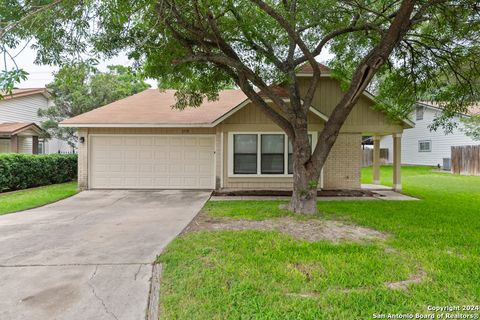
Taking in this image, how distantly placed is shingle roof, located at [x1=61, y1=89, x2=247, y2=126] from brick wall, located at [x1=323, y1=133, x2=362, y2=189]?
181 inches

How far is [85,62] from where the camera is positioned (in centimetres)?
623

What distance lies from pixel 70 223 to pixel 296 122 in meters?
5.77

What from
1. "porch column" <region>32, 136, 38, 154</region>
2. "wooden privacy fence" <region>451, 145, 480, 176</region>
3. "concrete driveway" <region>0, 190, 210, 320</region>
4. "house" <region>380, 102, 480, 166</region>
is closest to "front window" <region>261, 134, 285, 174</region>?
"concrete driveway" <region>0, 190, 210, 320</region>

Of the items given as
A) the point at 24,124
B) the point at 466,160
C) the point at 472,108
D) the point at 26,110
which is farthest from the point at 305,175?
the point at 26,110

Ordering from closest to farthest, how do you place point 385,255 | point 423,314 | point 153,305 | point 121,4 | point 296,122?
point 423,314
point 153,305
point 385,255
point 121,4
point 296,122

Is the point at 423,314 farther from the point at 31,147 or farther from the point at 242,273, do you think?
the point at 31,147

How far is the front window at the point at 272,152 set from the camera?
11250 millimetres

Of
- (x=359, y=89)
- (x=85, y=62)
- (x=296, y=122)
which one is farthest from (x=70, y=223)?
(x=359, y=89)

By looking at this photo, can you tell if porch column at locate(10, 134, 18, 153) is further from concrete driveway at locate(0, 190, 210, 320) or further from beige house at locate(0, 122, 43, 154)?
concrete driveway at locate(0, 190, 210, 320)

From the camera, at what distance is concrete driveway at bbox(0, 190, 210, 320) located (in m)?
3.08

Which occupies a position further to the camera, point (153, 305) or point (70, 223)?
point (70, 223)

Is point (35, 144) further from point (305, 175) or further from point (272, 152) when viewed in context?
point (305, 175)

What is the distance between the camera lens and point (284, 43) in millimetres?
8172

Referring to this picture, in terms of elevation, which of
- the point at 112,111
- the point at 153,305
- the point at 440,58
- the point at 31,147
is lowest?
the point at 153,305
